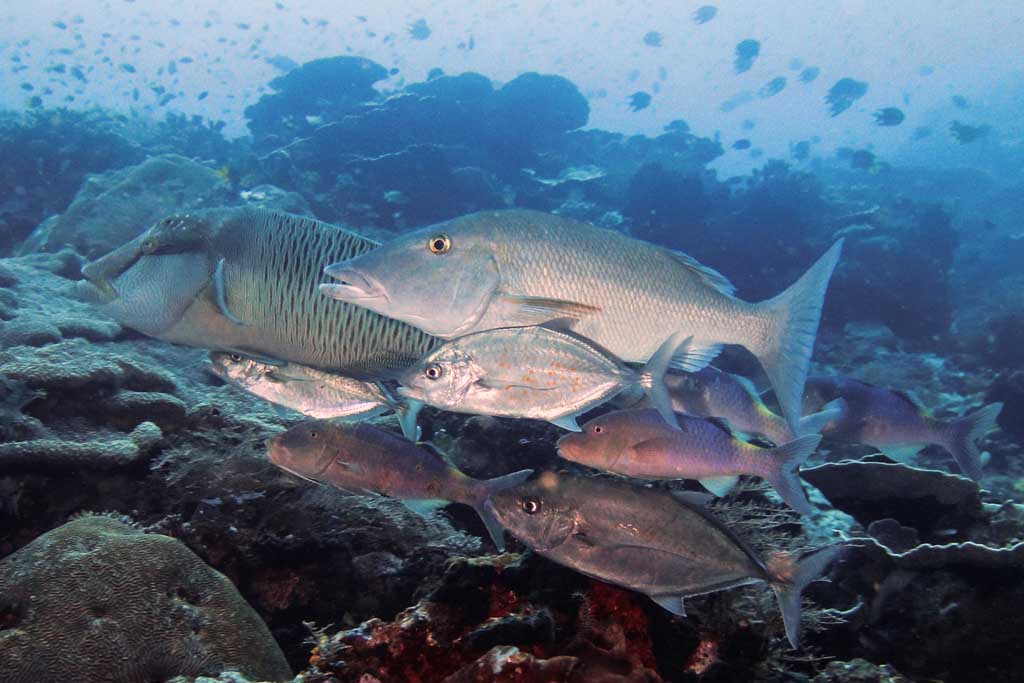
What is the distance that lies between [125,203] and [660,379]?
14.6 metres

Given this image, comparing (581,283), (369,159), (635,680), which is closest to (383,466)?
(581,283)

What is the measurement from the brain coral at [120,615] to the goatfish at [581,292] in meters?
1.67

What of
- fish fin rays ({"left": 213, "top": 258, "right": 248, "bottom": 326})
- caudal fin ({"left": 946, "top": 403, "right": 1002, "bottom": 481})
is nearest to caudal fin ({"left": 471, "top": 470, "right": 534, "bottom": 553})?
fish fin rays ({"left": 213, "top": 258, "right": 248, "bottom": 326})

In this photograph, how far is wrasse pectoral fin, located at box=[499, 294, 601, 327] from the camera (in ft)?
8.66

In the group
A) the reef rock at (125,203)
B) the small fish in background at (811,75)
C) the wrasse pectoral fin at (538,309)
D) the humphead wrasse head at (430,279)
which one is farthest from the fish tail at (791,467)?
the small fish in background at (811,75)

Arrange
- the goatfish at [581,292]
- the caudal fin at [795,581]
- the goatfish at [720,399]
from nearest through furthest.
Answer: the caudal fin at [795,581]
the goatfish at [581,292]
the goatfish at [720,399]

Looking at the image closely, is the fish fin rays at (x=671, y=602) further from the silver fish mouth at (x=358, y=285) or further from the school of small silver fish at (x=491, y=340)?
the silver fish mouth at (x=358, y=285)

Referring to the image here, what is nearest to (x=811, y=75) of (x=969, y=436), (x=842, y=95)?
(x=842, y=95)

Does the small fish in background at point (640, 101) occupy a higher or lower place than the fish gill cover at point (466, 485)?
higher

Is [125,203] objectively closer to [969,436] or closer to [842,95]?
[969,436]

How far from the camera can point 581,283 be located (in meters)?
2.70

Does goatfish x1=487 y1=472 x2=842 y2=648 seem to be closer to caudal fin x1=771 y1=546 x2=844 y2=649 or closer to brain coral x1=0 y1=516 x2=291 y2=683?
caudal fin x1=771 y1=546 x2=844 y2=649

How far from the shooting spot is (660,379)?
253 centimetres

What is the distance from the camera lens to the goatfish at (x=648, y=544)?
206cm
